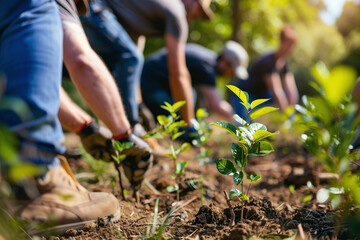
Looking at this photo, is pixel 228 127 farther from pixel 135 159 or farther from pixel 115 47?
pixel 115 47

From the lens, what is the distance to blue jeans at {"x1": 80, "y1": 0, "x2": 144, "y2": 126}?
7.53 ft

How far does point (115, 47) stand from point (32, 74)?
4.94 feet

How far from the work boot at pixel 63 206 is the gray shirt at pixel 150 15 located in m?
1.76

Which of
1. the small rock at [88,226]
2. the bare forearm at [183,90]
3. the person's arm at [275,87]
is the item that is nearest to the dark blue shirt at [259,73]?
the person's arm at [275,87]

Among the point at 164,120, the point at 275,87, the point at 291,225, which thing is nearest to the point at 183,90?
the point at 164,120

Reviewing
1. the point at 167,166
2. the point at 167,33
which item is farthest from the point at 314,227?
the point at 167,33

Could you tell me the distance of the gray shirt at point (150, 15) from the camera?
8.27 feet

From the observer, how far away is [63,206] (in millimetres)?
1090

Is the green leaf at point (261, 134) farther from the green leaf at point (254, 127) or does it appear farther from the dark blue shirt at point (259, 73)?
the dark blue shirt at point (259, 73)

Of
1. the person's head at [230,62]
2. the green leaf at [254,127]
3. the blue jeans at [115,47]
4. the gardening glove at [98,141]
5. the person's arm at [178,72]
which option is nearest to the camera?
the green leaf at [254,127]

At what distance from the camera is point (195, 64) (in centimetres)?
373

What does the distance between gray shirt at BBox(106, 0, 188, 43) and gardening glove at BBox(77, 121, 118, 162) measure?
134cm

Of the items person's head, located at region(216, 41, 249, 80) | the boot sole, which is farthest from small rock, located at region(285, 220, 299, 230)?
person's head, located at region(216, 41, 249, 80)

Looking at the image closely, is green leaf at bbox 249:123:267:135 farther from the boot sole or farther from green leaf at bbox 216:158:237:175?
the boot sole
